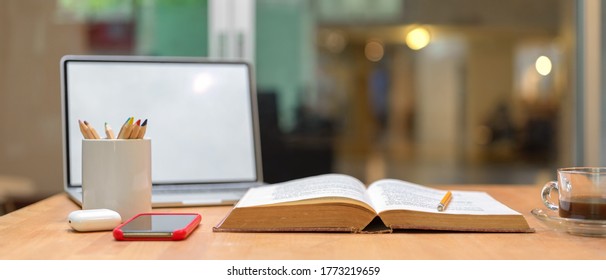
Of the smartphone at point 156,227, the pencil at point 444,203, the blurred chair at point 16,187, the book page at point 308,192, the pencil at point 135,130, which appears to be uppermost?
the pencil at point 135,130

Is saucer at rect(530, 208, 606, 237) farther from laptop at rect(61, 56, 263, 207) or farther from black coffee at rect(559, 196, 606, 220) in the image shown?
laptop at rect(61, 56, 263, 207)

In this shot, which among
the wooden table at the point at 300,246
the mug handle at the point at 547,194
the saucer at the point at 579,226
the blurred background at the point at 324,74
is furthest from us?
the blurred background at the point at 324,74

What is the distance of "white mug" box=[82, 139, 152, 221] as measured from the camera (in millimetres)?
956

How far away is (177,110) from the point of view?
4.58 feet

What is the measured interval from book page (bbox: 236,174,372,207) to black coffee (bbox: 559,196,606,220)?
264 millimetres

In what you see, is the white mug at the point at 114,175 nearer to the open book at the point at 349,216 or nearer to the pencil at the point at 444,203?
the open book at the point at 349,216

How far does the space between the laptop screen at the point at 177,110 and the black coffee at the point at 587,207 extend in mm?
700

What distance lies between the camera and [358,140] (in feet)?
17.4

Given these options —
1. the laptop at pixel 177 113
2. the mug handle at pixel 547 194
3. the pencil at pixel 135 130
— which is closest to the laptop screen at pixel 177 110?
the laptop at pixel 177 113

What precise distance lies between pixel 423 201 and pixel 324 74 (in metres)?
3.19

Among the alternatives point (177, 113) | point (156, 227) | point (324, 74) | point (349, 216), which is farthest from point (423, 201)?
point (324, 74)

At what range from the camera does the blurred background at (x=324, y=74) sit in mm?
2988
